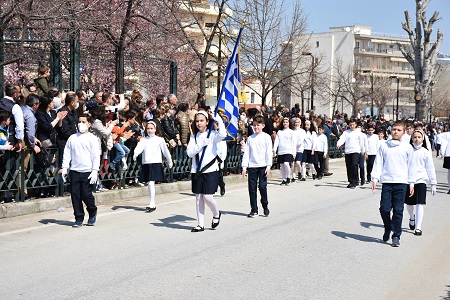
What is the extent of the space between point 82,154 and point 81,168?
0.71 feet

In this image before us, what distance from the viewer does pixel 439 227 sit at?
38.9 ft

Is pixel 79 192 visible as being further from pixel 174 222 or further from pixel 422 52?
pixel 422 52

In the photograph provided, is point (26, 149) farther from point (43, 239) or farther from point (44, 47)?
point (44, 47)

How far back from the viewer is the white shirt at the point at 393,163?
32.8ft

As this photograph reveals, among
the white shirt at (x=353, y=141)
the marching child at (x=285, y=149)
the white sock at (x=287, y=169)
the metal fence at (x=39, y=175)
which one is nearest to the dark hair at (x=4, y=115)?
the metal fence at (x=39, y=175)

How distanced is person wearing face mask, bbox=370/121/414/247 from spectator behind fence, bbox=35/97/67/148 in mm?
5708

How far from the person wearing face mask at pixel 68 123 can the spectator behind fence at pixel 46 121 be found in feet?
0.59

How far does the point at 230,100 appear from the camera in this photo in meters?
11.2

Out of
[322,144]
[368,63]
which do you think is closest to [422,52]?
[322,144]

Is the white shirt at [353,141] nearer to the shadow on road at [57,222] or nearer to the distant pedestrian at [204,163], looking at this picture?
the distant pedestrian at [204,163]

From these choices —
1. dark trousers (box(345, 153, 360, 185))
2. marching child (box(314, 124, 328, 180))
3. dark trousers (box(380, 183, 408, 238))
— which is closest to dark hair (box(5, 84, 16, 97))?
dark trousers (box(380, 183, 408, 238))

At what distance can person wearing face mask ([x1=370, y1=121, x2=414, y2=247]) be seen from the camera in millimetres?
9913

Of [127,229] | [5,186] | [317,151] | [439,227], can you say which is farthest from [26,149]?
[317,151]

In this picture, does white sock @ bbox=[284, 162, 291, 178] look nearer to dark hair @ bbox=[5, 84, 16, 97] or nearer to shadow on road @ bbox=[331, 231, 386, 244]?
shadow on road @ bbox=[331, 231, 386, 244]
